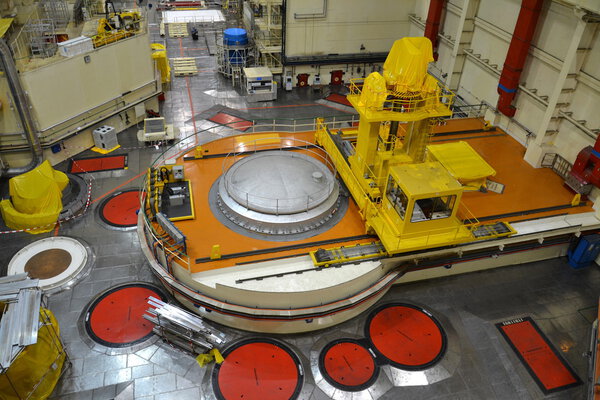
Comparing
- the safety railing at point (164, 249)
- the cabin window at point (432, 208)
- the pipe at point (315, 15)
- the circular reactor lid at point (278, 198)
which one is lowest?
the safety railing at point (164, 249)

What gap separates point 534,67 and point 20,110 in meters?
17.7

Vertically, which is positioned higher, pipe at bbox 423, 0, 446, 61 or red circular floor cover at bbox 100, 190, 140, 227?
pipe at bbox 423, 0, 446, 61

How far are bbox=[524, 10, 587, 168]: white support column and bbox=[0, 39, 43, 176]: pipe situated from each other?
1701 cm

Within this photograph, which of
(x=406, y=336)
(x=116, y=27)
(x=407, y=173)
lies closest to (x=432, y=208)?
(x=407, y=173)

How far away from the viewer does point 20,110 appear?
15312 mm

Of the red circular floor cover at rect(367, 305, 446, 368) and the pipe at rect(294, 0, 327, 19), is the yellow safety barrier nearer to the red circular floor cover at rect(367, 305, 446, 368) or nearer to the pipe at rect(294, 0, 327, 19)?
the red circular floor cover at rect(367, 305, 446, 368)

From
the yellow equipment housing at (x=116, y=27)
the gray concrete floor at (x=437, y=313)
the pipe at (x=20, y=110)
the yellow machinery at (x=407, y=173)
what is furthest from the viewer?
the yellow equipment housing at (x=116, y=27)

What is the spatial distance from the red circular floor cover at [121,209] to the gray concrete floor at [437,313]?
1.27 feet

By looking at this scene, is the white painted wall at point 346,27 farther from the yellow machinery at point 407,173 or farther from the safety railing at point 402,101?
the safety railing at point 402,101

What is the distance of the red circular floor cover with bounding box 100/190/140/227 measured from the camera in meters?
15.0

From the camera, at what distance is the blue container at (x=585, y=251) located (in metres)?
13.5

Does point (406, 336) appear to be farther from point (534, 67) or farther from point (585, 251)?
point (534, 67)

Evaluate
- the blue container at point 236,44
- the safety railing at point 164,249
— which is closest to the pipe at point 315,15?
the blue container at point 236,44

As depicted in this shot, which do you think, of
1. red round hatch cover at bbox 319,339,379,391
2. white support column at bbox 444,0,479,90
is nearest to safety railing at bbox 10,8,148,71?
white support column at bbox 444,0,479,90
